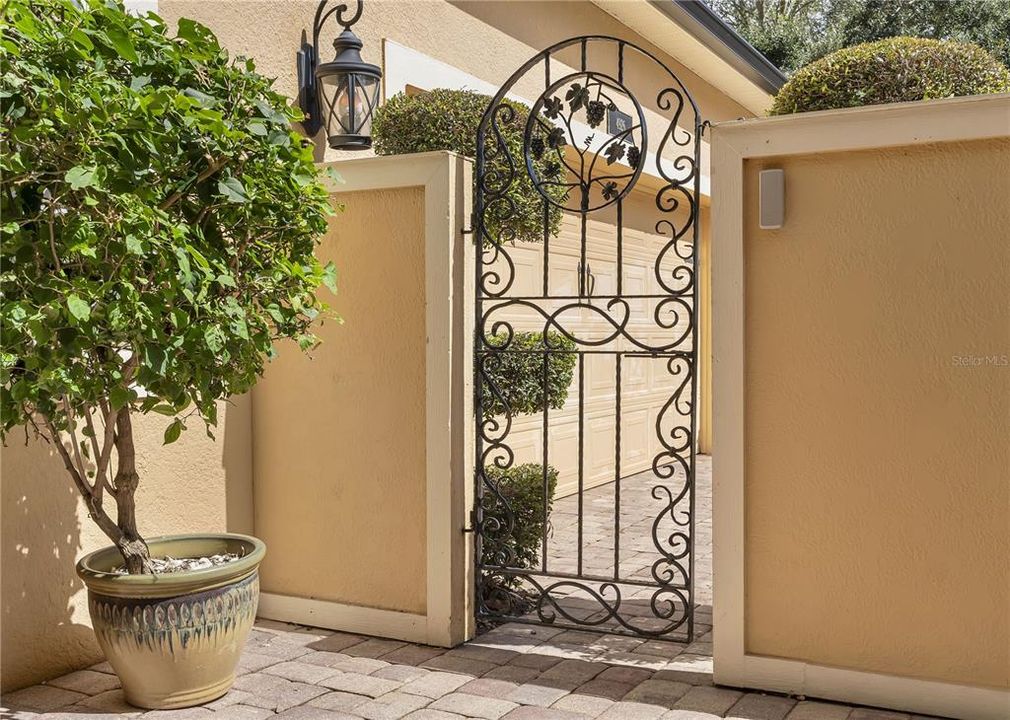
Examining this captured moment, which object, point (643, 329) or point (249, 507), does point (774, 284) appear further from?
point (643, 329)

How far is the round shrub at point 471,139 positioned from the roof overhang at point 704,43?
3946 mm

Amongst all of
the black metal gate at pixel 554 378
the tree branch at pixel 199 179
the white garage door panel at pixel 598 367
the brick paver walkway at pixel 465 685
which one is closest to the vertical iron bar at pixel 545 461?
the black metal gate at pixel 554 378

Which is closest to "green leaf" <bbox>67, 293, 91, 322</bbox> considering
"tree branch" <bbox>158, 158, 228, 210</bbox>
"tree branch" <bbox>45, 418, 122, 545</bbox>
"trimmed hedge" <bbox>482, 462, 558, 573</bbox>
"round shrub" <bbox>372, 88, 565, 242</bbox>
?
"tree branch" <bbox>158, 158, 228, 210</bbox>

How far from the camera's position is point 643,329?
9.77 meters

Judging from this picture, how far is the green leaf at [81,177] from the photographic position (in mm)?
3053

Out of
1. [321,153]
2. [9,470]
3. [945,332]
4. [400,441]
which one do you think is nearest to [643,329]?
[321,153]

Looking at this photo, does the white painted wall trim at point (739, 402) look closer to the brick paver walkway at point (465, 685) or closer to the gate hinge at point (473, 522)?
the brick paver walkway at point (465, 685)

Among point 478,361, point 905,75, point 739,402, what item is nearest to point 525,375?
point 478,361

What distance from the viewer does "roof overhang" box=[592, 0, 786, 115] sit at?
859cm

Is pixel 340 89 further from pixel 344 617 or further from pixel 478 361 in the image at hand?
pixel 344 617

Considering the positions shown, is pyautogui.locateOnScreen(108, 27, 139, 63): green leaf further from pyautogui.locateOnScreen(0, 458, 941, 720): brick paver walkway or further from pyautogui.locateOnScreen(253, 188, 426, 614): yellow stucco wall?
pyautogui.locateOnScreen(0, 458, 941, 720): brick paver walkway

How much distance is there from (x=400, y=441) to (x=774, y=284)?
184 centimetres

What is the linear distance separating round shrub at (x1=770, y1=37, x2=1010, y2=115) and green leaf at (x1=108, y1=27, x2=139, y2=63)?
2.74 meters

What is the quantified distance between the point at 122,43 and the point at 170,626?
2071 mm
